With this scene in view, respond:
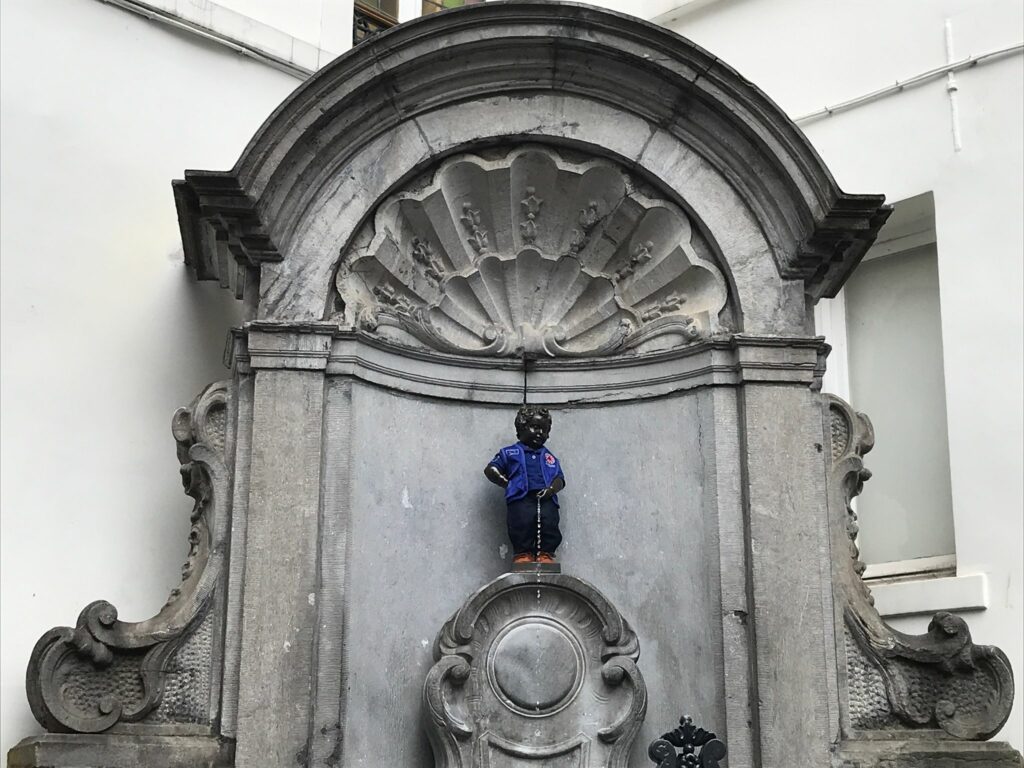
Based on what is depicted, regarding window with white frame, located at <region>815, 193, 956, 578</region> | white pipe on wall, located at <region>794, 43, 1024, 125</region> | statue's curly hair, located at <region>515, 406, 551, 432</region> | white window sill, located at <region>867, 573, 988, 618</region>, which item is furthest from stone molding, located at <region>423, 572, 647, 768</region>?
white pipe on wall, located at <region>794, 43, 1024, 125</region>

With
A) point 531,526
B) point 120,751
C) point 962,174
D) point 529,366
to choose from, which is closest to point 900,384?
point 962,174

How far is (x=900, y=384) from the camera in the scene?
8.38 m

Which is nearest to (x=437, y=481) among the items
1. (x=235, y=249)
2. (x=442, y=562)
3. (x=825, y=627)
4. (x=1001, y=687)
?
(x=442, y=562)

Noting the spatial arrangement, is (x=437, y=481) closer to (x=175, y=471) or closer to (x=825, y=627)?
Answer: (x=175, y=471)

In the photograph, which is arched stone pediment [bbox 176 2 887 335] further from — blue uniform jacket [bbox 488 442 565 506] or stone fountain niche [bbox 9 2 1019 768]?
blue uniform jacket [bbox 488 442 565 506]

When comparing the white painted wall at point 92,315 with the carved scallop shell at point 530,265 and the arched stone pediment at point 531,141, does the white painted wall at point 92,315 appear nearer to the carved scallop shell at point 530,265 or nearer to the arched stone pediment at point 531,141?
the arched stone pediment at point 531,141

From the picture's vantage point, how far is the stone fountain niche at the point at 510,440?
5957mm

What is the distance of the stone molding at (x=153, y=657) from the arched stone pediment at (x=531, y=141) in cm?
81

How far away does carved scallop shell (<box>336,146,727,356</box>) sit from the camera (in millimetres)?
6691

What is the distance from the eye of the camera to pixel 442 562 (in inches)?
263

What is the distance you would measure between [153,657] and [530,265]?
8.24 feet

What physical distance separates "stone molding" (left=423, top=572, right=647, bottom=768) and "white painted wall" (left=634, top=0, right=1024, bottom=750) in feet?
7.65

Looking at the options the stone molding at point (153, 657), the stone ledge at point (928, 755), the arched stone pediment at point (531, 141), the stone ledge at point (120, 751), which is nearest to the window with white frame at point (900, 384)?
the arched stone pediment at point (531, 141)

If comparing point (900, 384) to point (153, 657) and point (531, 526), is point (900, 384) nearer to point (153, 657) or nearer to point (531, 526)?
point (531, 526)
